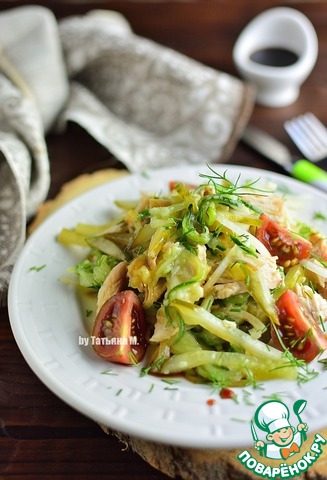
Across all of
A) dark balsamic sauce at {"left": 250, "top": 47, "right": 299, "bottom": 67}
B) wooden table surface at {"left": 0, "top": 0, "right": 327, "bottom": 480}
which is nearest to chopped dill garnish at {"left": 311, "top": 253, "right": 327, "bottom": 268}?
wooden table surface at {"left": 0, "top": 0, "right": 327, "bottom": 480}

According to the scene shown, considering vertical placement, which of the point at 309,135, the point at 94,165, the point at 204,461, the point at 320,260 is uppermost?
the point at 320,260

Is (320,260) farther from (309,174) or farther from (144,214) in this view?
(309,174)

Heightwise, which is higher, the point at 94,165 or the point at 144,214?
the point at 144,214

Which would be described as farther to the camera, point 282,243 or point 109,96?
point 109,96

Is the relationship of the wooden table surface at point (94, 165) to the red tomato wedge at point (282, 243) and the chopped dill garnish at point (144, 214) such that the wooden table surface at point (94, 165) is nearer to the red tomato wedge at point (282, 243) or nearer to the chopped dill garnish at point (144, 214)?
the chopped dill garnish at point (144, 214)

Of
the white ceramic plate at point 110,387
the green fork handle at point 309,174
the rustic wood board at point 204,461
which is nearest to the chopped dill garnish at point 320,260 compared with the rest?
the white ceramic plate at point 110,387

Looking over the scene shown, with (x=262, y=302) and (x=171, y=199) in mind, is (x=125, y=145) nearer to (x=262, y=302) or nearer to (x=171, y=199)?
(x=171, y=199)

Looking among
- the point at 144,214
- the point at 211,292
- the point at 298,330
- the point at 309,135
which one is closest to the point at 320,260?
the point at 298,330
